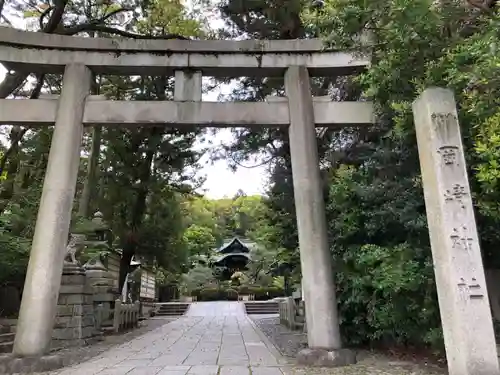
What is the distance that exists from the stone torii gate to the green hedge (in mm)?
23635

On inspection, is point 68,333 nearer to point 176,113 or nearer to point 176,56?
point 176,113

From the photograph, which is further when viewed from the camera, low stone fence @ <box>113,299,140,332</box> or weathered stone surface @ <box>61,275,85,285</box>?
low stone fence @ <box>113,299,140,332</box>

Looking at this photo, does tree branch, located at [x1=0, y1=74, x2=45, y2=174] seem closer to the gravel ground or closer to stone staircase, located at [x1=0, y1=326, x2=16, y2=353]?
stone staircase, located at [x1=0, y1=326, x2=16, y2=353]

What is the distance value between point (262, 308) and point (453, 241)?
65.1 feet

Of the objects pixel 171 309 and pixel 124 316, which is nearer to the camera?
pixel 124 316

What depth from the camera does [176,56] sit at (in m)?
7.36

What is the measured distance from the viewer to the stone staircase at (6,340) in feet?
25.2

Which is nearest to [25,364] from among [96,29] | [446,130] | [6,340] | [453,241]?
[6,340]

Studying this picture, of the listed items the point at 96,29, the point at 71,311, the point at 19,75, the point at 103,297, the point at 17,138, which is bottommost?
the point at 71,311

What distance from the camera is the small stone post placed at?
20.3 feet

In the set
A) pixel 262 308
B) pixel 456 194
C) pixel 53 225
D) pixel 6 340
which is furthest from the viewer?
pixel 262 308

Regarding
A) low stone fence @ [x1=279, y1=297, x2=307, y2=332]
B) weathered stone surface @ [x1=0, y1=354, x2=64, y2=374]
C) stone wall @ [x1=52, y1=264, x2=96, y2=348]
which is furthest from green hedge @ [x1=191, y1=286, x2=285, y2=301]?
weathered stone surface @ [x1=0, y1=354, x2=64, y2=374]

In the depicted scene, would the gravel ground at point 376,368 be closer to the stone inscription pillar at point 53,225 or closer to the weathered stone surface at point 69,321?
the stone inscription pillar at point 53,225

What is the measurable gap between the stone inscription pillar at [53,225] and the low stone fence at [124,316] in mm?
5840
